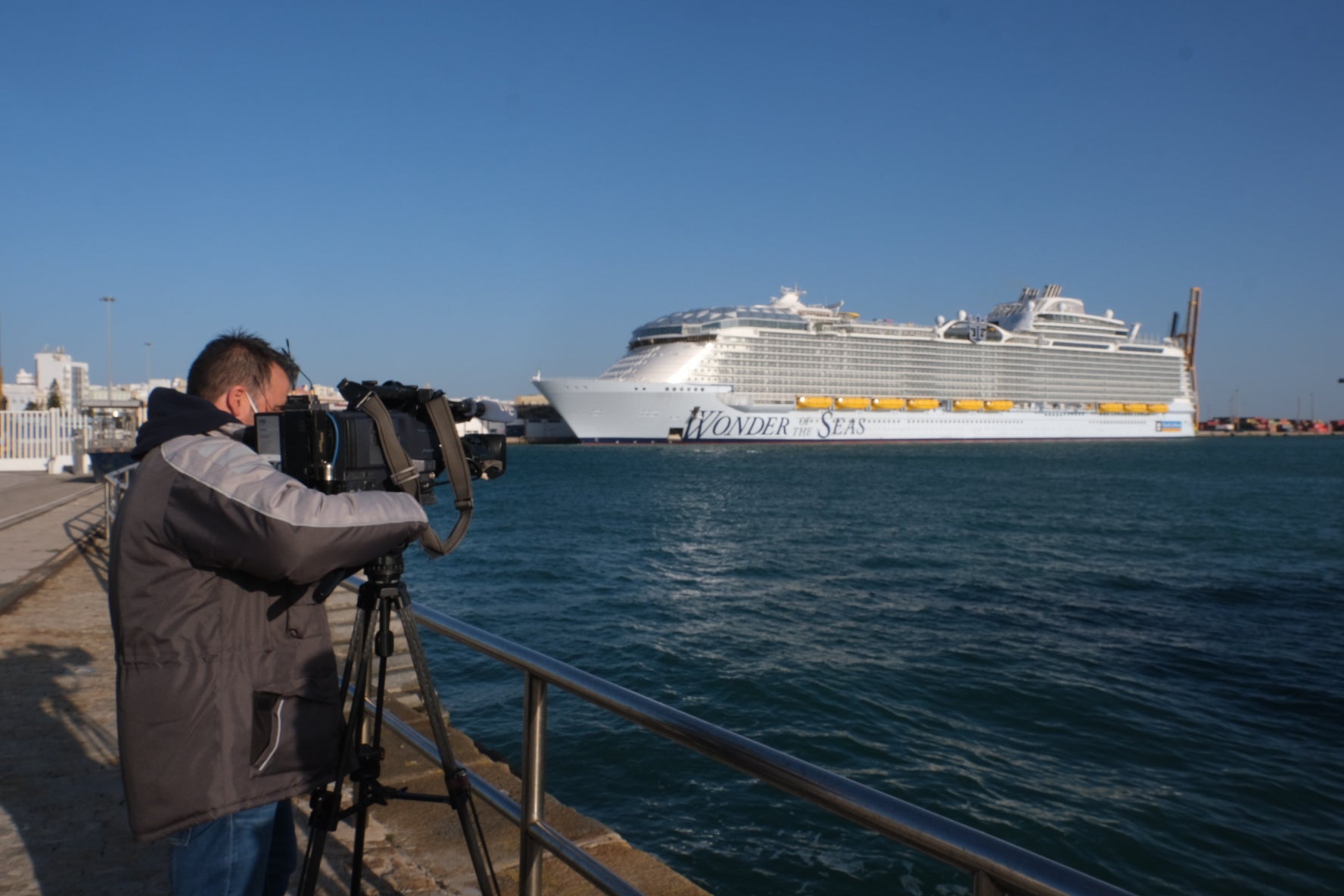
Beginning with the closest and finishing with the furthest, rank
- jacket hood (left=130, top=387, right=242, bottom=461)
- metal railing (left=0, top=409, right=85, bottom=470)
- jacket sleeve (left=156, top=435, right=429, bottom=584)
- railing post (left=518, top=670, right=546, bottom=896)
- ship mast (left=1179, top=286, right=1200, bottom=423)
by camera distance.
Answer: jacket sleeve (left=156, top=435, right=429, bottom=584) < jacket hood (left=130, top=387, right=242, bottom=461) < railing post (left=518, top=670, right=546, bottom=896) < metal railing (left=0, top=409, right=85, bottom=470) < ship mast (left=1179, top=286, right=1200, bottom=423)

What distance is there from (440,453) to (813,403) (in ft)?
228

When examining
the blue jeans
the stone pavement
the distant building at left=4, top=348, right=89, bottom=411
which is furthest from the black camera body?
the distant building at left=4, top=348, right=89, bottom=411

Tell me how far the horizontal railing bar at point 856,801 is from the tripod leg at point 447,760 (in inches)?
9.7

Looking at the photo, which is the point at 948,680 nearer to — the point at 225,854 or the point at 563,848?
the point at 563,848

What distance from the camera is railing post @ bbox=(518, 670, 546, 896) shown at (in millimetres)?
2199

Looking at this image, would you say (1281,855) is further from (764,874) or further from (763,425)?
(763,425)

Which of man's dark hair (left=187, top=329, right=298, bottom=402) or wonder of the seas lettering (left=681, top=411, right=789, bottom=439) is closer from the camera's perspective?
man's dark hair (left=187, top=329, right=298, bottom=402)

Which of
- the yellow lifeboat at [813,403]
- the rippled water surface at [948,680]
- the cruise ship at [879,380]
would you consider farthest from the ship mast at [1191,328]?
the rippled water surface at [948,680]

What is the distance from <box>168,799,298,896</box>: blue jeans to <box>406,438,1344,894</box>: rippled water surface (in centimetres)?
449

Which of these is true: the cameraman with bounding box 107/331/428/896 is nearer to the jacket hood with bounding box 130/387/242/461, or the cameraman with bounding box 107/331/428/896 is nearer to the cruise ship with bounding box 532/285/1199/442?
the jacket hood with bounding box 130/387/242/461

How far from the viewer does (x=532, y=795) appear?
88.5 inches

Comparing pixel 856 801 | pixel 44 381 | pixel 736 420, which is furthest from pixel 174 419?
pixel 44 381

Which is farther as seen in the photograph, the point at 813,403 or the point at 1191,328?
the point at 1191,328

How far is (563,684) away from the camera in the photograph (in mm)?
1988
